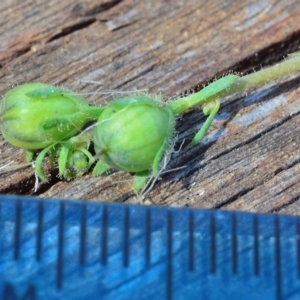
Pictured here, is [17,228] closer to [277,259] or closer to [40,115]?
[40,115]

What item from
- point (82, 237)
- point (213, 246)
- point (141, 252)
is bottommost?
point (213, 246)

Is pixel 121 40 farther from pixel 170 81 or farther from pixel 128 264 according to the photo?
pixel 128 264

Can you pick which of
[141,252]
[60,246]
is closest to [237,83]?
[141,252]

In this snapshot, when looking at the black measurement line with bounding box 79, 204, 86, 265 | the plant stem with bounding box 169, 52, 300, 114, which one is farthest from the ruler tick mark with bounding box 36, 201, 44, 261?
the plant stem with bounding box 169, 52, 300, 114

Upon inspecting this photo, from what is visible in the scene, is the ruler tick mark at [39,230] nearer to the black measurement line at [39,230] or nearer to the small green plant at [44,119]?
the black measurement line at [39,230]

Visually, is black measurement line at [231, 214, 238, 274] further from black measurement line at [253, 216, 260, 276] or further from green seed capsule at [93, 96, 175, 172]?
green seed capsule at [93, 96, 175, 172]

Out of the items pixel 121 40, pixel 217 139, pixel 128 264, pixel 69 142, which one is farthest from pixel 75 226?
pixel 121 40
